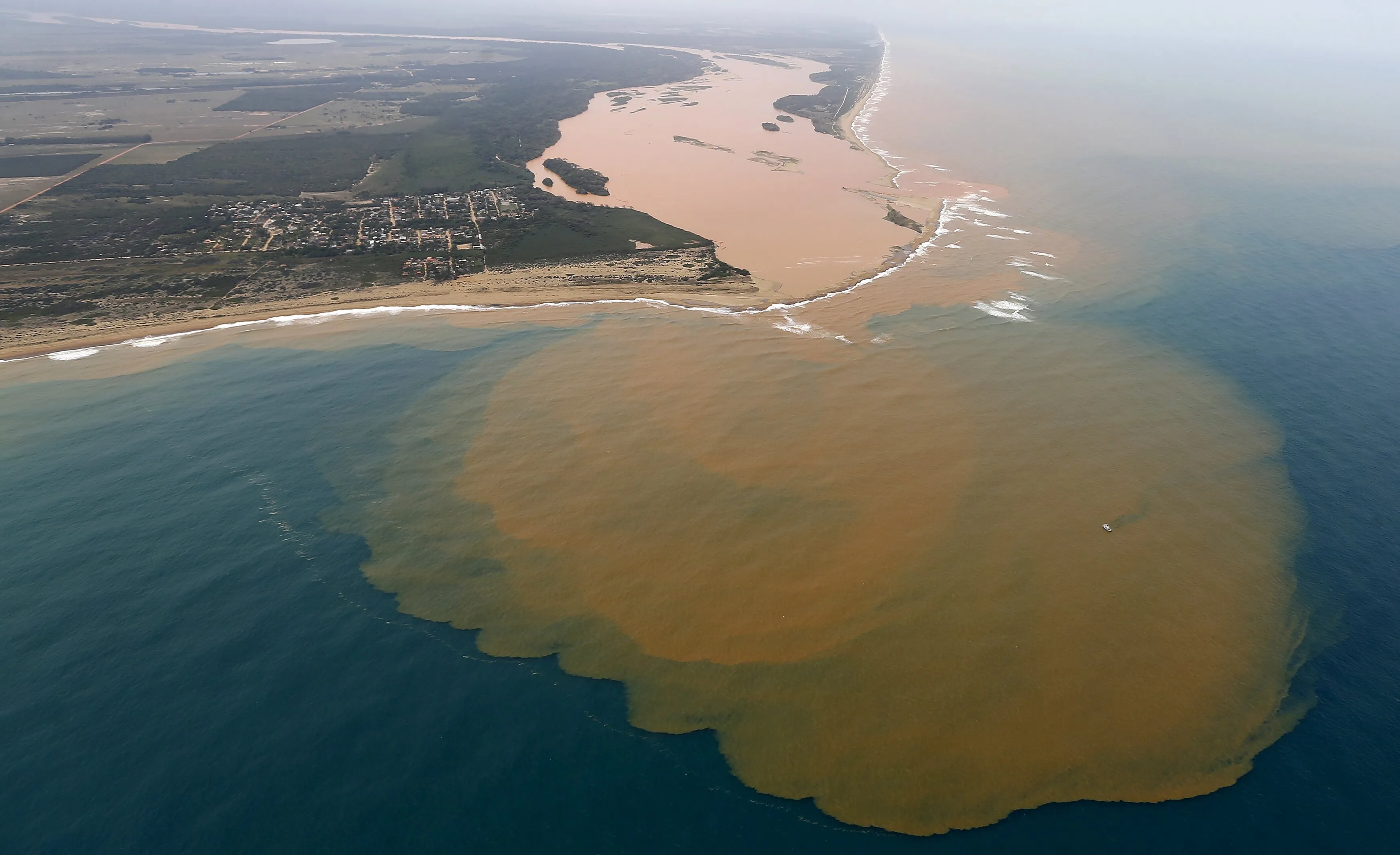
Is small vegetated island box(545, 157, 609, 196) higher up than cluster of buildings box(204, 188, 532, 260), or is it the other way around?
cluster of buildings box(204, 188, 532, 260)

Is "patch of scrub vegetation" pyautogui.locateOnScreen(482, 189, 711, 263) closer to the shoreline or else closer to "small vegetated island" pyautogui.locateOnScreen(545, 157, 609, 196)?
the shoreline

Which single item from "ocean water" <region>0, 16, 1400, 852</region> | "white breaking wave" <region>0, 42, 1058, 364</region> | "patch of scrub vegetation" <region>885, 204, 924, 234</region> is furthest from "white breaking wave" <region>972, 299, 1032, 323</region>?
"patch of scrub vegetation" <region>885, 204, 924, 234</region>

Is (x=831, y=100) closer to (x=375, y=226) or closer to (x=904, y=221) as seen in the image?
(x=904, y=221)

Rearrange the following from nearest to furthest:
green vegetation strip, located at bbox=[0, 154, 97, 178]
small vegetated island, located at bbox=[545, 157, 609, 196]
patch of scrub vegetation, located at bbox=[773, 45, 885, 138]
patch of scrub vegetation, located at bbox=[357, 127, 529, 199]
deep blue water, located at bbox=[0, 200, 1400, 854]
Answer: deep blue water, located at bbox=[0, 200, 1400, 854] → patch of scrub vegetation, located at bbox=[357, 127, 529, 199] → small vegetated island, located at bbox=[545, 157, 609, 196] → green vegetation strip, located at bbox=[0, 154, 97, 178] → patch of scrub vegetation, located at bbox=[773, 45, 885, 138]

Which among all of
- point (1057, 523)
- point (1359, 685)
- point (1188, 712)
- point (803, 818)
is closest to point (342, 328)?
point (803, 818)

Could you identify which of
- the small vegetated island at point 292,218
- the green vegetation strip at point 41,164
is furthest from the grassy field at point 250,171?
the green vegetation strip at point 41,164

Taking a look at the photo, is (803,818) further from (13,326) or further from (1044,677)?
(13,326)

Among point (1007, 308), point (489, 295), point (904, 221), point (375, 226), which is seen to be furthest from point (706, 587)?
point (375, 226)
